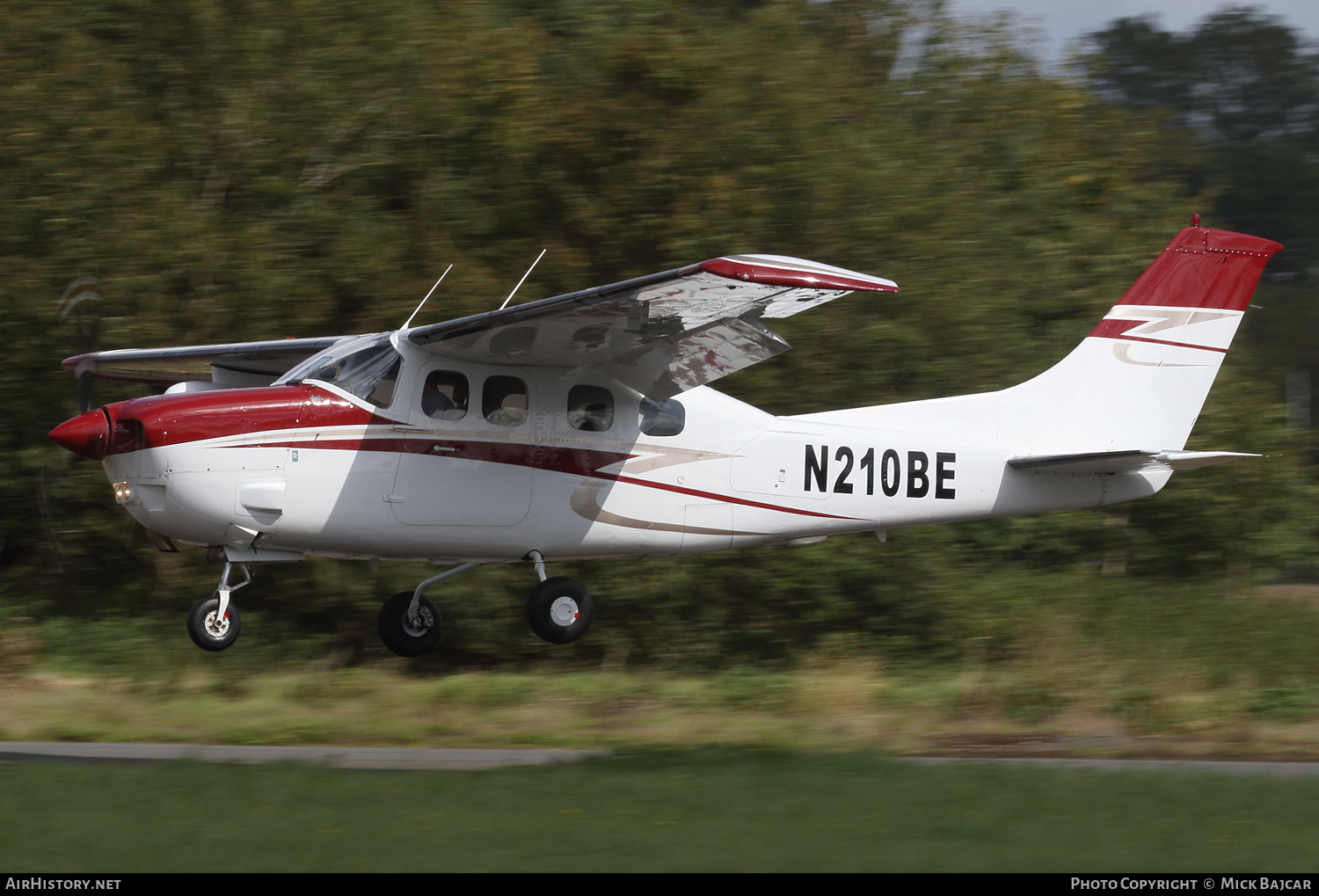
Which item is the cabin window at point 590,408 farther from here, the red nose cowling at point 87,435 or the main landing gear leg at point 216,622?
the red nose cowling at point 87,435

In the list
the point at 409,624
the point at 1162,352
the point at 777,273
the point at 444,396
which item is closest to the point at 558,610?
the point at 409,624

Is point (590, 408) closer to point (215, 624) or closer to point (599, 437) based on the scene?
point (599, 437)

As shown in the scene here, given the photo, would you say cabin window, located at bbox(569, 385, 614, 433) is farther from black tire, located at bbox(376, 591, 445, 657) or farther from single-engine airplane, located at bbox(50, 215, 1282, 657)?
black tire, located at bbox(376, 591, 445, 657)

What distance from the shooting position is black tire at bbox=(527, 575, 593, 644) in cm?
1022

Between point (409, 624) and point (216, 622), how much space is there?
2.01 meters

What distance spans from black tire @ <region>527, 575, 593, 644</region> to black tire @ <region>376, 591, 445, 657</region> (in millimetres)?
1198

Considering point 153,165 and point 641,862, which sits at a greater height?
point 153,165

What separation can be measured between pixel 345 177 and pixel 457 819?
10015mm

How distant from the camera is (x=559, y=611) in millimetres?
10273

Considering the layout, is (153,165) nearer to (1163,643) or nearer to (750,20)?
(750,20)

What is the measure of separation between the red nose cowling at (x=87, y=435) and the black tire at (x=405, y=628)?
120 inches

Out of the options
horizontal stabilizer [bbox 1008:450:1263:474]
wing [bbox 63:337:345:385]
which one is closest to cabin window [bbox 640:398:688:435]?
wing [bbox 63:337:345:385]

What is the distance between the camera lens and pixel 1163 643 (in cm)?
1345
